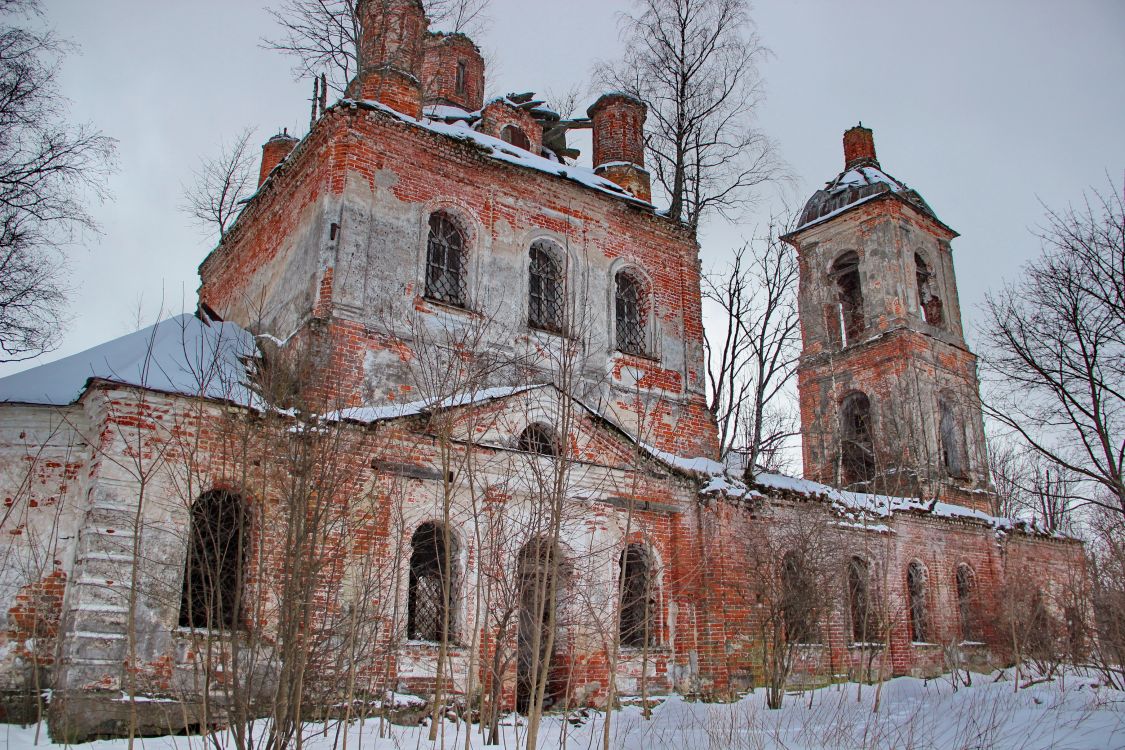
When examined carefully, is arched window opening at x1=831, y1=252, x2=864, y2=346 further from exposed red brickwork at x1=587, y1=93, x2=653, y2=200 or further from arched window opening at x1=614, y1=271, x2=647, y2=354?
arched window opening at x1=614, y1=271, x2=647, y2=354

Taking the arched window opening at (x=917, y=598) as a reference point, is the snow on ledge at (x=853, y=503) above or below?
above

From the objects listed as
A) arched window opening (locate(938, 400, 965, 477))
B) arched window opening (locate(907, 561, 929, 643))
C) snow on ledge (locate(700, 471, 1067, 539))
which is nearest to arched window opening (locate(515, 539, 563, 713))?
snow on ledge (locate(700, 471, 1067, 539))

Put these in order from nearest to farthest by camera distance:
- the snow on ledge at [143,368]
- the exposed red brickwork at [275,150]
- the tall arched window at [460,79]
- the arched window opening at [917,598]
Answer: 1. the snow on ledge at [143,368]
2. the arched window opening at [917,598]
3. the exposed red brickwork at [275,150]
4. the tall arched window at [460,79]

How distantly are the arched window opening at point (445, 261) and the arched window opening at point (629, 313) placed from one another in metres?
2.74

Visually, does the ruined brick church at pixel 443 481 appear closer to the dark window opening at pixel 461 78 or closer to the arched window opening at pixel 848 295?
the dark window opening at pixel 461 78

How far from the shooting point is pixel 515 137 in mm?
15336

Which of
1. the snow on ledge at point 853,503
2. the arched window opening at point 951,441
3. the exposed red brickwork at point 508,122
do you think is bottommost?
the snow on ledge at point 853,503

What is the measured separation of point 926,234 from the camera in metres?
22.0

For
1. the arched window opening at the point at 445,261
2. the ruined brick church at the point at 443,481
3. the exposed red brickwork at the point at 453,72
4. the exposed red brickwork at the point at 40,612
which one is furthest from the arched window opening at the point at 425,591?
the exposed red brickwork at the point at 453,72

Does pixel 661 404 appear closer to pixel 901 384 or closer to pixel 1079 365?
pixel 1079 365

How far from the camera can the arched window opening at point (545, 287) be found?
13.1 m

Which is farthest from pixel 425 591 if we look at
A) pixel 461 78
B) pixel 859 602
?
pixel 461 78

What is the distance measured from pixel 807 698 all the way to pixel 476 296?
727 centimetres

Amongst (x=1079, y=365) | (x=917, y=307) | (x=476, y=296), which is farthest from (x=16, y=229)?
(x=917, y=307)
